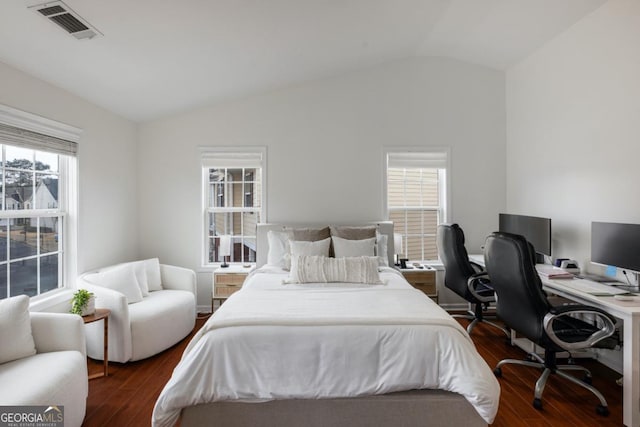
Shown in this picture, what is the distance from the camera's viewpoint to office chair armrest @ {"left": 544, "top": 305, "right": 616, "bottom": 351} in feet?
7.16

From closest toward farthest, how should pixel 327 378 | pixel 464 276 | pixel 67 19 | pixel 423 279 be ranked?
pixel 327 378 → pixel 67 19 → pixel 464 276 → pixel 423 279

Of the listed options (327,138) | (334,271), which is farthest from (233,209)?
(334,271)

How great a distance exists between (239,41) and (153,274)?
262 cm

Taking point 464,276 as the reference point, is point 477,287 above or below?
below

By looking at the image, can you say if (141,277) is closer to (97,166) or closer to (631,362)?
(97,166)

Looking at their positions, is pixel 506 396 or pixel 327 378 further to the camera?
pixel 506 396

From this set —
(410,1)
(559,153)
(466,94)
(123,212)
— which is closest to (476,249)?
(559,153)

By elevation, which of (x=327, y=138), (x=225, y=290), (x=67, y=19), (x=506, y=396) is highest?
(x=67, y=19)

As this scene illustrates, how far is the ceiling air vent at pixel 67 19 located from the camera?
78.4 inches

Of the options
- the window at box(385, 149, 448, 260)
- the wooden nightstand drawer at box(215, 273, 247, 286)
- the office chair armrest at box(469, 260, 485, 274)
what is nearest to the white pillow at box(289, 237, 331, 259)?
the wooden nightstand drawer at box(215, 273, 247, 286)

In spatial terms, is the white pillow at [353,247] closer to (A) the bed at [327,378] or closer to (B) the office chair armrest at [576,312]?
(A) the bed at [327,378]

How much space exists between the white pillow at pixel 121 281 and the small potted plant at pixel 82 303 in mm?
411

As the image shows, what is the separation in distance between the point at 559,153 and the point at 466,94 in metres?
1.41

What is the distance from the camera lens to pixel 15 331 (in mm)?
2006
